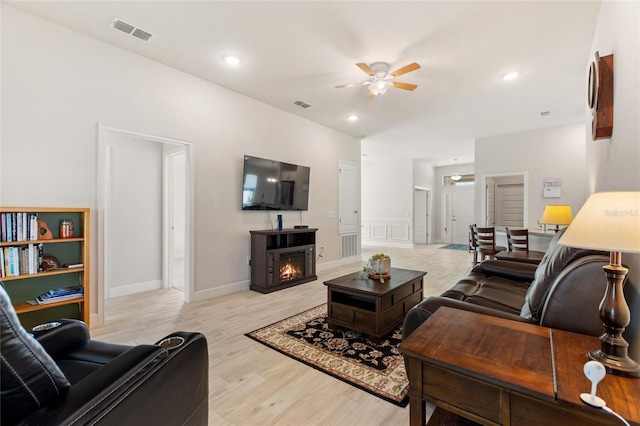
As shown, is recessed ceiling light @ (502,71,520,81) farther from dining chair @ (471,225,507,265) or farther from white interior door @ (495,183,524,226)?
white interior door @ (495,183,524,226)

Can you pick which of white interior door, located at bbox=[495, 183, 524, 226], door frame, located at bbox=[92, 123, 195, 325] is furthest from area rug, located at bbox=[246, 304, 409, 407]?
white interior door, located at bbox=[495, 183, 524, 226]

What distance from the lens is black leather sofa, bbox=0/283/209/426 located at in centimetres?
70

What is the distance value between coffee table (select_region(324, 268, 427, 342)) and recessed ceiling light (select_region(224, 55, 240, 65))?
8.97 ft

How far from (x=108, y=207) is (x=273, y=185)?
2276 mm

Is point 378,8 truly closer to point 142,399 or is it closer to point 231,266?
point 142,399

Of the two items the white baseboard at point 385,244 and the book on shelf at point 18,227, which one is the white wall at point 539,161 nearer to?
the white baseboard at point 385,244

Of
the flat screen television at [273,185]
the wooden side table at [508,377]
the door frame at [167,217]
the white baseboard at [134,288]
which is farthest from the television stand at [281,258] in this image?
the wooden side table at [508,377]

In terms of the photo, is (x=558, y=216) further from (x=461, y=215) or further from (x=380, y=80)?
(x=461, y=215)

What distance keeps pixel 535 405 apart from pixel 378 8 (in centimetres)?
286

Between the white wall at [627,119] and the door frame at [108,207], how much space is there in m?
3.93

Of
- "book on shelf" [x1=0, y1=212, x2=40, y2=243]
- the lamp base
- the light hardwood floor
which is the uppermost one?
"book on shelf" [x1=0, y1=212, x2=40, y2=243]

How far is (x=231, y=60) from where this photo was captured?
3.37m

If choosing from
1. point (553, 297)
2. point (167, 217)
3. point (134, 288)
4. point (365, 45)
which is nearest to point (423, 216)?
point (365, 45)

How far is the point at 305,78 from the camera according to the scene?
383cm
